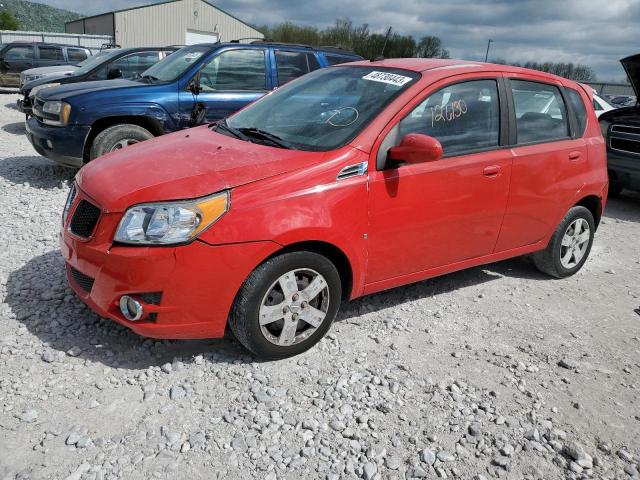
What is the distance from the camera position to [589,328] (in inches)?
161

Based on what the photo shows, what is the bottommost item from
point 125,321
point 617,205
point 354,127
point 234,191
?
point 617,205

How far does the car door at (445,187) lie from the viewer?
3.46 m

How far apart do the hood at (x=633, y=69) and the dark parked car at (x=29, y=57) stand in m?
15.9

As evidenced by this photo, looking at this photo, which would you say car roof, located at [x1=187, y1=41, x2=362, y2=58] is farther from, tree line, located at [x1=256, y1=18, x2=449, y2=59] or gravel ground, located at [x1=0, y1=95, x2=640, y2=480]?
tree line, located at [x1=256, y1=18, x2=449, y2=59]

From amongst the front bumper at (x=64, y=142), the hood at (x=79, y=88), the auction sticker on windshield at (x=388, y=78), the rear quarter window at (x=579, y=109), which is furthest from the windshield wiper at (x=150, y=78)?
the rear quarter window at (x=579, y=109)

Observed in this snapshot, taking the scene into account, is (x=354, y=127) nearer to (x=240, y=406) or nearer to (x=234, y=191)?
(x=234, y=191)

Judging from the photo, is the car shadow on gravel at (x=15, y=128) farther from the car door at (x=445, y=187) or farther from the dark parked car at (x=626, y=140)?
the dark parked car at (x=626, y=140)

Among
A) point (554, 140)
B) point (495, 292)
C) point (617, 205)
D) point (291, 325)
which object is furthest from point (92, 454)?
point (617, 205)

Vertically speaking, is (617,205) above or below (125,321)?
below

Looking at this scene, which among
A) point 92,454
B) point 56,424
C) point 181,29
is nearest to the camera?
point 92,454

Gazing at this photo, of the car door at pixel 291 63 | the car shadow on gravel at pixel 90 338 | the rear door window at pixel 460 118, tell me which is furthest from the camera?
the car door at pixel 291 63

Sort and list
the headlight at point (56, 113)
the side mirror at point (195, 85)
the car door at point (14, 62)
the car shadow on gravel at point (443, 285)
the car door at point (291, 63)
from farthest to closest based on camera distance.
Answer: the car door at point (14, 62) → the car door at point (291, 63) → the side mirror at point (195, 85) → the headlight at point (56, 113) → the car shadow on gravel at point (443, 285)

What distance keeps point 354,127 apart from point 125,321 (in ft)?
5.74

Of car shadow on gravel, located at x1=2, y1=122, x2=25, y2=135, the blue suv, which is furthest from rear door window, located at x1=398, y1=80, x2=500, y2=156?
car shadow on gravel, located at x1=2, y1=122, x2=25, y2=135
